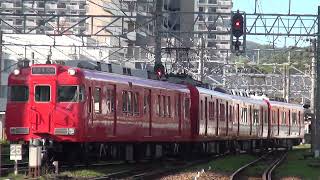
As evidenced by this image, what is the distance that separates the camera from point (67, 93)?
21250 millimetres

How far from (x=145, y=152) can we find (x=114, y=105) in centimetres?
429

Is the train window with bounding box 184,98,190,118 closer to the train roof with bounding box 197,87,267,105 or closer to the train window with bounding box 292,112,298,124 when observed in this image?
the train roof with bounding box 197,87,267,105

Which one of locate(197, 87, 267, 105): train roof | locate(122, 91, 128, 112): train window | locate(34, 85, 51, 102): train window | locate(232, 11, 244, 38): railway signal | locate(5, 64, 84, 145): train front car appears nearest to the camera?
locate(5, 64, 84, 145): train front car

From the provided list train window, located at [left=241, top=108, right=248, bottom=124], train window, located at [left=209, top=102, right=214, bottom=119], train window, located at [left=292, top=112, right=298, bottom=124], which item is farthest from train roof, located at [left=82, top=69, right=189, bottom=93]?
train window, located at [left=292, top=112, right=298, bottom=124]

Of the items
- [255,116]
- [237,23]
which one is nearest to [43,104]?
[237,23]

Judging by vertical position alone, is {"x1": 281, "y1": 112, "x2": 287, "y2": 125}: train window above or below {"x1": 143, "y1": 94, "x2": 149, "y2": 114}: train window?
below

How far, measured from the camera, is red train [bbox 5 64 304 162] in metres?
21.0

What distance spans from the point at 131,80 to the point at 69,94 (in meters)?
3.73

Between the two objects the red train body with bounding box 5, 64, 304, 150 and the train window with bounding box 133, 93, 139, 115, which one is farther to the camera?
the train window with bounding box 133, 93, 139, 115

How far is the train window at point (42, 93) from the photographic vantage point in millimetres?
21391

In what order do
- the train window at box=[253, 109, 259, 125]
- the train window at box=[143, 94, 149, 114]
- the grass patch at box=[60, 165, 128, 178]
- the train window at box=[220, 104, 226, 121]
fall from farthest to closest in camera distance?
the train window at box=[253, 109, 259, 125] < the train window at box=[220, 104, 226, 121] < the train window at box=[143, 94, 149, 114] < the grass patch at box=[60, 165, 128, 178]

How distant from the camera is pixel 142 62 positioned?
70.4m

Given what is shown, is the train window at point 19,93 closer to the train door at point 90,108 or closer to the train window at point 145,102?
the train door at point 90,108

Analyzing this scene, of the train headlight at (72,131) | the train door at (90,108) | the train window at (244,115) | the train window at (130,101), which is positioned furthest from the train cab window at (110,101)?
the train window at (244,115)
